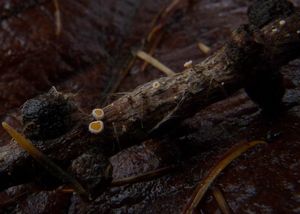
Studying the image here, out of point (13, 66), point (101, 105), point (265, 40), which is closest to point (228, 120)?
point (265, 40)

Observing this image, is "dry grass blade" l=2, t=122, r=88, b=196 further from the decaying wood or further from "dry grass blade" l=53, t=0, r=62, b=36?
"dry grass blade" l=53, t=0, r=62, b=36

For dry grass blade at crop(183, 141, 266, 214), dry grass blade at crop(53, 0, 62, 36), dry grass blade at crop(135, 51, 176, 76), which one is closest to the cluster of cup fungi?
dry grass blade at crop(183, 141, 266, 214)

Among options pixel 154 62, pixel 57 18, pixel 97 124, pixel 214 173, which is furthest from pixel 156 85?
pixel 57 18

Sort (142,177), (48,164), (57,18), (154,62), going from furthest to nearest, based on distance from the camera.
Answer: (57,18), (154,62), (142,177), (48,164)

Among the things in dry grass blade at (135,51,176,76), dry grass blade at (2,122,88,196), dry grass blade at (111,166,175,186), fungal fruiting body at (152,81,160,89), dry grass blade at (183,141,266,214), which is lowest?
dry grass blade at (183,141,266,214)

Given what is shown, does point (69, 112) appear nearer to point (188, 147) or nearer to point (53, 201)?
point (53, 201)

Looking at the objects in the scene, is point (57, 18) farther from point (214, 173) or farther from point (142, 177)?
point (214, 173)
